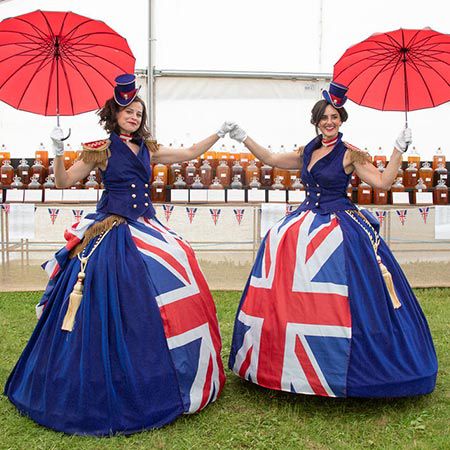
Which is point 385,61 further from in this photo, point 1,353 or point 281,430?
point 1,353

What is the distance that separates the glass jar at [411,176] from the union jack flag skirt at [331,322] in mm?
2602

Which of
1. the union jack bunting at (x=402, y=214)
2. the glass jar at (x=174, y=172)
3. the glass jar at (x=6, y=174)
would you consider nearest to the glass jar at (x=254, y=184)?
the glass jar at (x=174, y=172)

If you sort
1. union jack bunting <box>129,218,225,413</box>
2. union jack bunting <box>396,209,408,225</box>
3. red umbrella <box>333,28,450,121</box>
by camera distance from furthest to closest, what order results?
union jack bunting <box>396,209,408,225</box>, red umbrella <box>333,28,450,121</box>, union jack bunting <box>129,218,225,413</box>

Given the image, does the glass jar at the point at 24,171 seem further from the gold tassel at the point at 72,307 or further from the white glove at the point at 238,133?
the gold tassel at the point at 72,307

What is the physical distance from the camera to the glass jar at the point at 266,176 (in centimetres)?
502

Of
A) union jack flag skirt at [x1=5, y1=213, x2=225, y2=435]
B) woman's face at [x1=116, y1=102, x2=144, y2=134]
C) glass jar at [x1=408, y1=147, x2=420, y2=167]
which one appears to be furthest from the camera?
glass jar at [x1=408, y1=147, x2=420, y2=167]

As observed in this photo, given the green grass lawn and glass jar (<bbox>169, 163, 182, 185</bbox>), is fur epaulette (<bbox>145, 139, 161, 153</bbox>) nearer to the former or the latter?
the green grass lawn

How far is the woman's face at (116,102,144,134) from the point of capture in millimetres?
2668

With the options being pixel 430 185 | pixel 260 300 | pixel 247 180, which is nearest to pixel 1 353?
pixel 260 300

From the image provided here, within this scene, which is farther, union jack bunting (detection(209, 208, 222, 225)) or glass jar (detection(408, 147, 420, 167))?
glass jar (detection(408, 147, 420, 167))

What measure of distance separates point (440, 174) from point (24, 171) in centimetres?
359

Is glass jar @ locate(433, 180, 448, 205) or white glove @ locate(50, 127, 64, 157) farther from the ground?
white glove @ locate(50, 127, 64, 157)

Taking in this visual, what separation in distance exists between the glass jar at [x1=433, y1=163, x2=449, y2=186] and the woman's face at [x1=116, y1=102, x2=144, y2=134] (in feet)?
11.1

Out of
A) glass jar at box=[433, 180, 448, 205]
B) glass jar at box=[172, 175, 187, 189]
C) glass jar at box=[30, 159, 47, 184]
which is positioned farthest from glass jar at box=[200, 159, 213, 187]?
glass jar at box=[433, 180, 448, 205]
